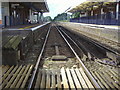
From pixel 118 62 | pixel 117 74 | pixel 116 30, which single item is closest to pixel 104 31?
pixel 116 30

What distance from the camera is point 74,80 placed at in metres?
5.02

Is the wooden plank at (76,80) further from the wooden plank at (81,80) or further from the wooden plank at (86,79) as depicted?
the wooden plank at (86,79)

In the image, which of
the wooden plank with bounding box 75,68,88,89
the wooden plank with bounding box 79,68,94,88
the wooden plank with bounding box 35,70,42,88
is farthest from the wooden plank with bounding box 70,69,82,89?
the wooden plank with bounding box 35,70,42,88

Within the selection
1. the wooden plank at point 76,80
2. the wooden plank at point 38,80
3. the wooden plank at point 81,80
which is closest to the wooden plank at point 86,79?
the wooden plank at point 81,80

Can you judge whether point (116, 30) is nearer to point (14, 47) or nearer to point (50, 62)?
point (50, 62)

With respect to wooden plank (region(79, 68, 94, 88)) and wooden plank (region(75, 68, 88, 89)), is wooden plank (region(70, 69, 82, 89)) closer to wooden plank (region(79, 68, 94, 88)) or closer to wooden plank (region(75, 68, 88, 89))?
wooden plank (region(75, 68, 88, 89))

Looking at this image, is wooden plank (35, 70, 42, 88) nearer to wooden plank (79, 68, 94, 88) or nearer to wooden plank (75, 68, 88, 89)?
wooden plank (75, 68, 88, 89)

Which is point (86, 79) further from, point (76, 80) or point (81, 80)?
point (76, 80)

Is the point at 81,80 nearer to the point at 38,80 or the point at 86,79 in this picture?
the point at 86,79

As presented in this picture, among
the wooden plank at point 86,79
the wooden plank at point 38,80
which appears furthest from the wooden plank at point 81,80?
the wooden plank at point 38,80

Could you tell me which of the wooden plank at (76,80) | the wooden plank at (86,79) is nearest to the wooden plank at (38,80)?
the wooden plank at (76,80)

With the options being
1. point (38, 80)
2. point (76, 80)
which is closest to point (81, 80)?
point (76, 80)

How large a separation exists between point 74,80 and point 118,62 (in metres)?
2.84

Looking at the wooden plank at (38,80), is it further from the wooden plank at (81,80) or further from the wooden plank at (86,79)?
the wooden plank at (86,79)
